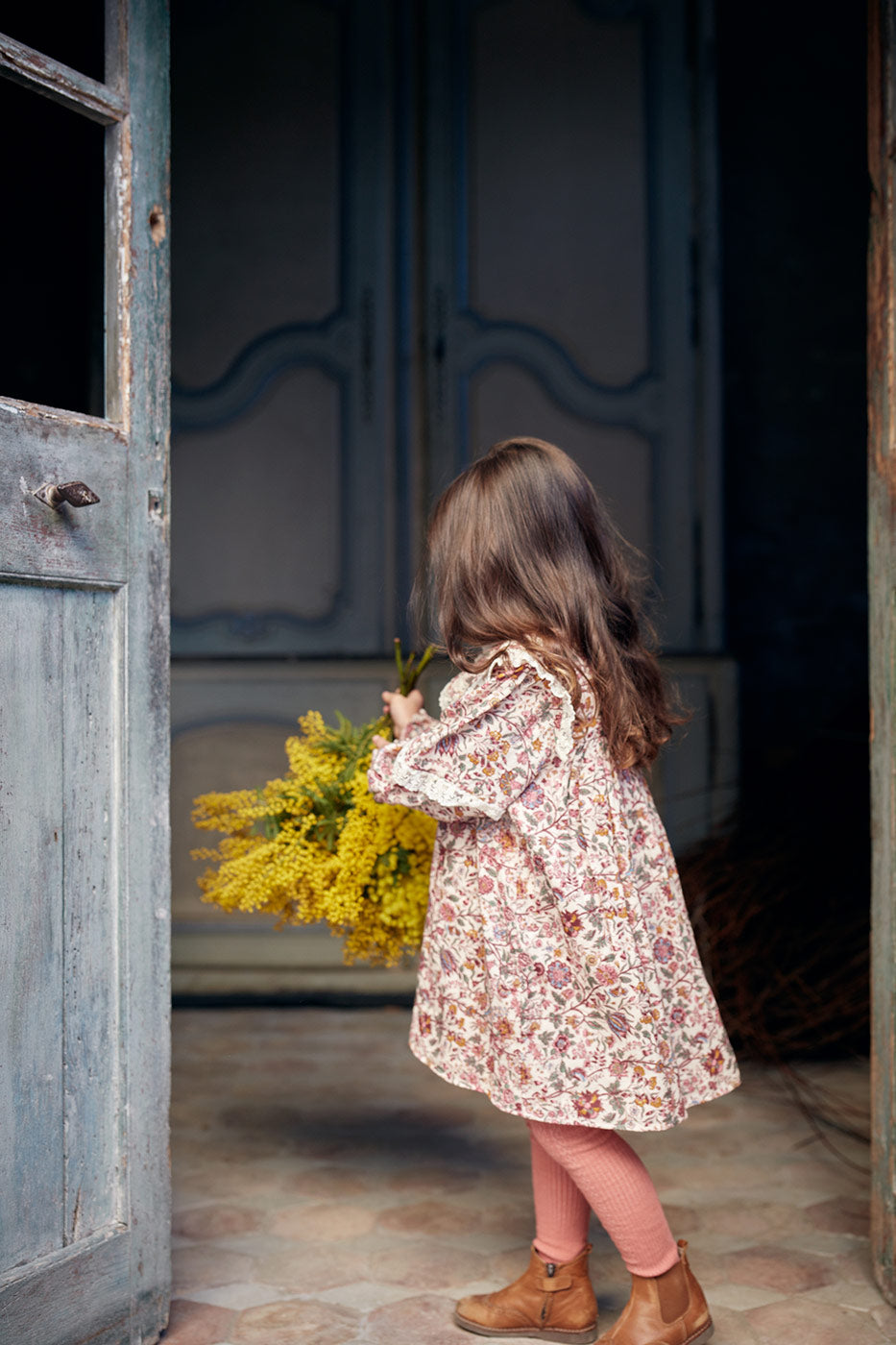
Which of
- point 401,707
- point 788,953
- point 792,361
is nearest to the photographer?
point 401,707

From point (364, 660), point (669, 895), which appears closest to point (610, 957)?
point (669, 895)

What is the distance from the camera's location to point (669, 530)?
3611mm

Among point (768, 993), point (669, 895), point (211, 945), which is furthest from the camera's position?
point (211, 945)

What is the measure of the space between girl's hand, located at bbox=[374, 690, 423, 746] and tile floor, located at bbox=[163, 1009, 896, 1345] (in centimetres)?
88

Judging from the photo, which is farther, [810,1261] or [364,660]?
[364,660]

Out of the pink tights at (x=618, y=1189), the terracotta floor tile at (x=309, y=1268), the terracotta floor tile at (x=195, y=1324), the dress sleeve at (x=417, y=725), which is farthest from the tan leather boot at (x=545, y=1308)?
the dress sleeve at (x=417, y=725)

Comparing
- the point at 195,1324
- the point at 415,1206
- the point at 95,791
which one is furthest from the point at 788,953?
the point at 95,791

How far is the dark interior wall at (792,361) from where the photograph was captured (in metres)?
4.04

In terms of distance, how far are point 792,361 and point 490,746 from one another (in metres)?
2.87

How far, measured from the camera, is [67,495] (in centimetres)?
158

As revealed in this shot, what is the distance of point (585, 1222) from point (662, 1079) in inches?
13.3

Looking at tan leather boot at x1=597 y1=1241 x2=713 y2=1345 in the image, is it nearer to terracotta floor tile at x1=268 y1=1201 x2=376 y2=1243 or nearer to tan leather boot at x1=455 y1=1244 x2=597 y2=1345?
tan leather boot at x1=455 y1=1244 x2=597 y2=1345

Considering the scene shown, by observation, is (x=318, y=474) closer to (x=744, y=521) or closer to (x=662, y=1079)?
(x=744, y=521)

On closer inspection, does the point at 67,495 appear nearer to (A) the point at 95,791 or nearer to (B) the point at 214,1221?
(A) the point at 95,791
